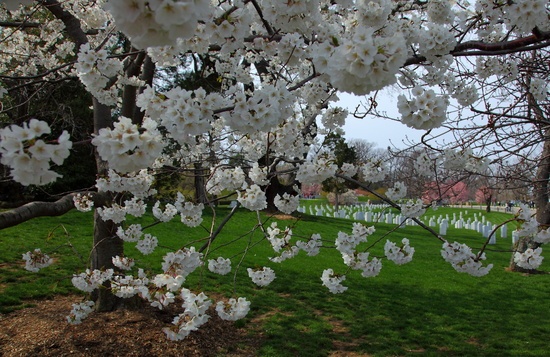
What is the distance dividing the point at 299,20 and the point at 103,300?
421 centimetres

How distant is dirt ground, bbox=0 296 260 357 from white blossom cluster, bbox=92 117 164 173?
320cm

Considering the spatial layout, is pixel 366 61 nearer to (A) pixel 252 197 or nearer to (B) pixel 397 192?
(A) pixel 252 197

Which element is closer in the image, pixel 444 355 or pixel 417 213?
pixel 417 213

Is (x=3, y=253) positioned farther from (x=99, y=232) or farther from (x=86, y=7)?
(x=86, y=7)

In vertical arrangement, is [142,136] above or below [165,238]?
above

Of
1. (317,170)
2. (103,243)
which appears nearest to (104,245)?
(103,243)

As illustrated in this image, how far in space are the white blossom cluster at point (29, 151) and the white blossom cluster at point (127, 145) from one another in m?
0.24

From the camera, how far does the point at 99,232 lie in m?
4.61

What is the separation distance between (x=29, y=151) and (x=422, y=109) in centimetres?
167

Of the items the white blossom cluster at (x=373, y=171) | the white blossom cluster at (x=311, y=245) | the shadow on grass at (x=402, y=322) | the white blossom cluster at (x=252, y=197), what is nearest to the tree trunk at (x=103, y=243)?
the shadow on grass at (x=402, y=322)

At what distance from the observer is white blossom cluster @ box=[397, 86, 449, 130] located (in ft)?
6.16

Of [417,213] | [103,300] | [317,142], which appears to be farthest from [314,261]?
[417,213]

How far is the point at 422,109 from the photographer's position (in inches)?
74.7

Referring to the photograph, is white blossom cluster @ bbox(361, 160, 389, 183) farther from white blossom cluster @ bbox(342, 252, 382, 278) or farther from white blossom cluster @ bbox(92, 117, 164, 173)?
white blossom cluster @ bbox(92, 117, 164, 173)
